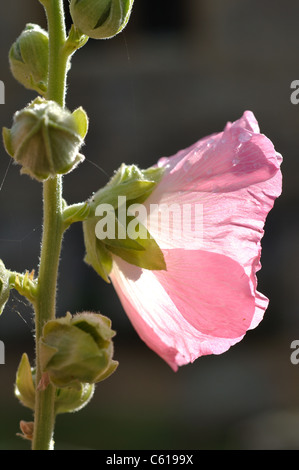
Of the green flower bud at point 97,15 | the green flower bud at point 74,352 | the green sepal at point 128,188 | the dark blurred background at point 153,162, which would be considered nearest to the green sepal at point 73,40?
the green flower bud at point 97,15

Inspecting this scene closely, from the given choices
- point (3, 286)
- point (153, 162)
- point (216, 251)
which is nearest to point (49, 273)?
point (3, 286)

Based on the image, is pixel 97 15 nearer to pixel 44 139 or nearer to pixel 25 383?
pixel 44 139

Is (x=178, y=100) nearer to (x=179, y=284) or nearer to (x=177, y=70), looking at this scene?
(x=177, y=70)

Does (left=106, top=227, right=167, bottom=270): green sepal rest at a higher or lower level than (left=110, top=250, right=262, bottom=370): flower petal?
higher

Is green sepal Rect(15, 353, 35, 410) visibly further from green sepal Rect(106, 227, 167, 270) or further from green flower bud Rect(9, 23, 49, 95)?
green flower bud Rect(9, 23, 49, 95)

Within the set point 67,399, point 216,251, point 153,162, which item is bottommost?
point 67,399

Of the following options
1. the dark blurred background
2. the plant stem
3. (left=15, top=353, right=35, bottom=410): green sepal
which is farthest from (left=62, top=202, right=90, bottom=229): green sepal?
the dark blurred background

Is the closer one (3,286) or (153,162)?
(3,286)
